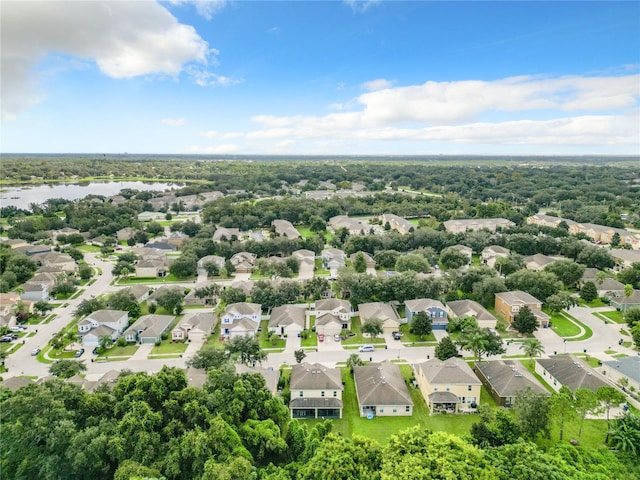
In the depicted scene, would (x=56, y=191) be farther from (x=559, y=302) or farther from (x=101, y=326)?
(x=559, y=302)

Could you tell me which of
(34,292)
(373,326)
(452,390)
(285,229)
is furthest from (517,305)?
(34,292)

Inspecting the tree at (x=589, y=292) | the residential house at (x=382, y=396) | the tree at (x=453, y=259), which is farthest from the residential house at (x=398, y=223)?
the residential house at (x=382, y=396)

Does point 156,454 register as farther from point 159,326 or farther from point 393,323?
point 393,323

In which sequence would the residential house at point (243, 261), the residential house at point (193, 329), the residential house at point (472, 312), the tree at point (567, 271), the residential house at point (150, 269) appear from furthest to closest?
1. the residential house at point (243, 261)
2. the residential house at point (150, 269)
3. the tree at point (567, 271)
4. the residential house at point (472, 312)
5. the residential house at point (193, 329)

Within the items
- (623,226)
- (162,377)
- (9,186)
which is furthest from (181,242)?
(9,186)

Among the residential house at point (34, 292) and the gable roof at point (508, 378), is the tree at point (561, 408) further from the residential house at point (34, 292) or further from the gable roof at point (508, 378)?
the residential house at point (34, 292)
